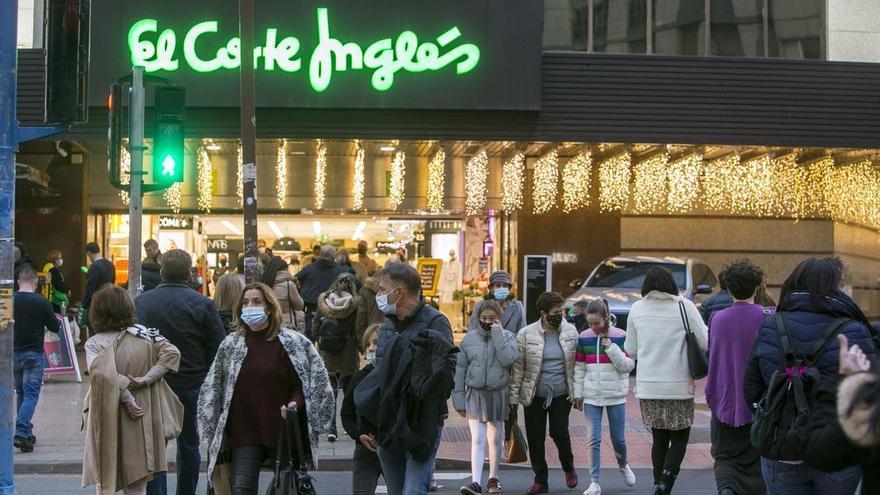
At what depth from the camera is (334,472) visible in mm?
11570

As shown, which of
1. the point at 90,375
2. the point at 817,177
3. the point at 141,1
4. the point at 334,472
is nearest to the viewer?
the point at 90,375

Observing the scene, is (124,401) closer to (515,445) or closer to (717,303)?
A: (515,445)

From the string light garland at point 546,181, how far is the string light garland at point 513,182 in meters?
0.31

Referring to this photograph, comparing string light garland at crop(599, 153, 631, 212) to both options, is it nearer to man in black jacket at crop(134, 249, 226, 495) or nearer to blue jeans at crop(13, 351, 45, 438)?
blue jeans at crop(13, 351, 45, 438)

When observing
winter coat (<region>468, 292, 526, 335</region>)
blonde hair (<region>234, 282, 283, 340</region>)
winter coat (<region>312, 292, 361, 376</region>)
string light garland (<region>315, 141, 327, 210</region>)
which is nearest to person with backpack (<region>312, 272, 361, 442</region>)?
winter coat (<region>312, 292, 361, 376</region>)

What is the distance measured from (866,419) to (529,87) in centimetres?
1468

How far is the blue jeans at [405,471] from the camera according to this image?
22.1ft

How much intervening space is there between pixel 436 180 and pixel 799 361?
16353mm

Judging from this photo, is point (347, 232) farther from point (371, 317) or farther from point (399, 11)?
point (371, 317)

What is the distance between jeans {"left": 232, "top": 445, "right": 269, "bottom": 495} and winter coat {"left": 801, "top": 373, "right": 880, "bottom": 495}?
3679 mm

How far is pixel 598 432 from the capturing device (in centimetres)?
1020

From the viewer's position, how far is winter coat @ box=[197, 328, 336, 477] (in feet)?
23.5

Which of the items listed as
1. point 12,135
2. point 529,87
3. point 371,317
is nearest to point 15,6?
point 12,135

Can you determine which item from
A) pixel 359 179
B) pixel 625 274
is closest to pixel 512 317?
pixel 625 274
